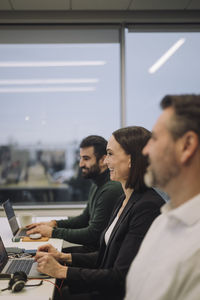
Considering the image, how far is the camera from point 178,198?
94cm

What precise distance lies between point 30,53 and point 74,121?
34.0 inches

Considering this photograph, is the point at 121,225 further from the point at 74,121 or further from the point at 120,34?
the point at 120,34

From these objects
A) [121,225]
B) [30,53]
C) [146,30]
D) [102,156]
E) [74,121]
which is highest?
[146,30]

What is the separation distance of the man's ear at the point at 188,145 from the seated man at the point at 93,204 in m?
1.36

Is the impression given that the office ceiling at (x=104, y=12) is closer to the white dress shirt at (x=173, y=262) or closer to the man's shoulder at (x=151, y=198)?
the man's shoulder at (x=151, y=198)

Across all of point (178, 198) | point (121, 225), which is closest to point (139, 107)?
point (121, 225)

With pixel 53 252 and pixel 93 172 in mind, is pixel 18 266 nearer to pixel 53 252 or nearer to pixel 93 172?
pixel 53 252

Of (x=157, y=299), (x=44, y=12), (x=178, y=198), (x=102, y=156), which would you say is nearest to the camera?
(x=157, y=299)

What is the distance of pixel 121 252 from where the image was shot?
1.37m

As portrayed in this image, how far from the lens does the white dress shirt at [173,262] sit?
2.61 ft

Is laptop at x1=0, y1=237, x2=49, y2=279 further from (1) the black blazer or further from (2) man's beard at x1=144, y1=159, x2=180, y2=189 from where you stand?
(2) man's beard at x1=144, y1=159, x2=180, y2=189

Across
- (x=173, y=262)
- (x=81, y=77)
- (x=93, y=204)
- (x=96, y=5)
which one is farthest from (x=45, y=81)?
(x=173, y=262)

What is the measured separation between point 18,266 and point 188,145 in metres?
1.14

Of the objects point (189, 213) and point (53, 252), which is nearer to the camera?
point (189, 213)
